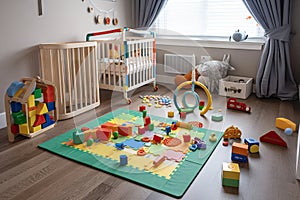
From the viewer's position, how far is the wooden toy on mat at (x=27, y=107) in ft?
7.16

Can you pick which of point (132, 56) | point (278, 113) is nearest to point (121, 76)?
point (132, 56)

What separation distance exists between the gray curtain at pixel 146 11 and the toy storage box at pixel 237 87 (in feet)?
4.66

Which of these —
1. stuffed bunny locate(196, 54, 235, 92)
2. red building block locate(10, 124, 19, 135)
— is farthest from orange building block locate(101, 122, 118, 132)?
stuffed bunny locate(196, 54, 235, 92)

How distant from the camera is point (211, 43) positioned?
3.77 m

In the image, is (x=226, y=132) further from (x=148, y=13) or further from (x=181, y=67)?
(x=148, y=13)

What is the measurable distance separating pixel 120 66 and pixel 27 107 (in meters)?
1.22

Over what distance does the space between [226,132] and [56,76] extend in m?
1.68

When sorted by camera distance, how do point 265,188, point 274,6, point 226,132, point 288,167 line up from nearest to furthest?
point 265,188, point 288,167, point 226,132, point 274,6

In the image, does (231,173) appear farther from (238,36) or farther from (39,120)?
(238,36)

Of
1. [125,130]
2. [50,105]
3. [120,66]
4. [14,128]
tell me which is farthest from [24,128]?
[120,66]

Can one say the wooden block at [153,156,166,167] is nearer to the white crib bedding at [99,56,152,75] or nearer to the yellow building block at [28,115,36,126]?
the yellow building block at [28,115,36,126]

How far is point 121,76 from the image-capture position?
318 cm

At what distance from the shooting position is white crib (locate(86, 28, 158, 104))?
3117 millimetres

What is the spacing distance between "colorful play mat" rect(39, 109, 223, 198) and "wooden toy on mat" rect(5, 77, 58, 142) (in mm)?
220
